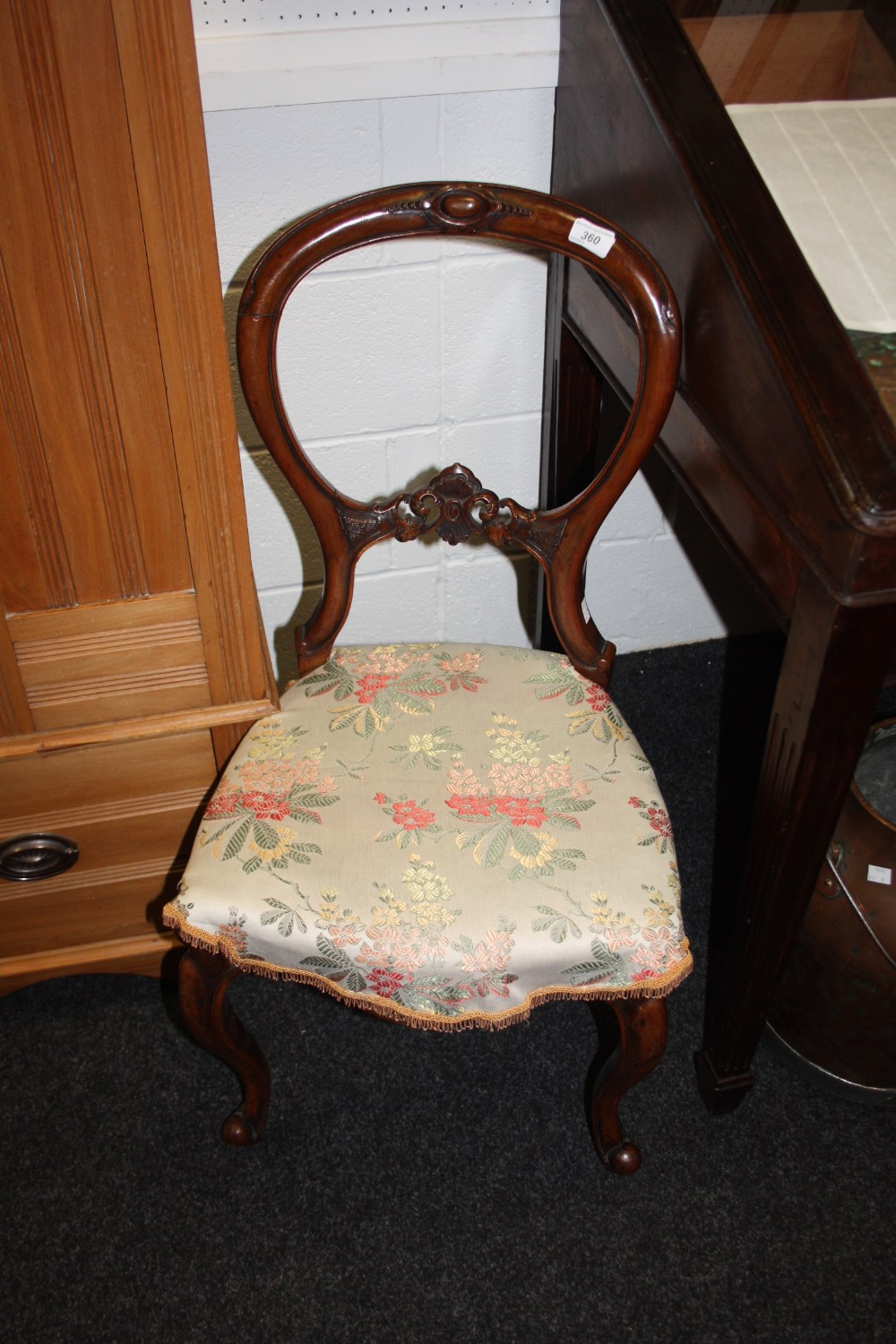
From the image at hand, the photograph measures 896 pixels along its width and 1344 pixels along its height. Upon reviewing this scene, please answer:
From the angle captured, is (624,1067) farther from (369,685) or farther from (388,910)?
(369,685)

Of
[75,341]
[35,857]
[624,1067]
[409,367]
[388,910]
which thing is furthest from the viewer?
[409,367]

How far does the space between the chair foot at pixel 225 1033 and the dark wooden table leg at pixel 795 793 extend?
0.53 metres

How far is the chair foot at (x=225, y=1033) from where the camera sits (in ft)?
3.64

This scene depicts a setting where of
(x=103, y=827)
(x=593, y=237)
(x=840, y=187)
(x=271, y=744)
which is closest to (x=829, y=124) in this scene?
(x=840, y=187)

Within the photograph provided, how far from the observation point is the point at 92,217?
0.88 metres

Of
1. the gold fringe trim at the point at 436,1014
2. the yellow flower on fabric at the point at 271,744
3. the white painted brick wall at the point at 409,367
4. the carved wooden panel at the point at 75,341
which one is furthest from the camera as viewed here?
the white painted brick wall at the point at 409,367

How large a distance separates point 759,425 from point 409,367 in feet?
2.27

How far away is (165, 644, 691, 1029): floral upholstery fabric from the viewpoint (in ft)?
3.38

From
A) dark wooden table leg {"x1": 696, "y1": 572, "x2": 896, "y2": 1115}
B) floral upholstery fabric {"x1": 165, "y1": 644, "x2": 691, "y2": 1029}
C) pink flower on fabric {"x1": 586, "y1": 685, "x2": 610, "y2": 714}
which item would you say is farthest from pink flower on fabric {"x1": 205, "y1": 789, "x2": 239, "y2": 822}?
dark wooden table leg {"x1": 696, "y1": 572, "x2": 896, "y2": 1115}

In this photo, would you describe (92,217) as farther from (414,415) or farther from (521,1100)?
(521,1100)

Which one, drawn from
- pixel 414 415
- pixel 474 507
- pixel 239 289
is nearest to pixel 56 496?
pixel 474 507

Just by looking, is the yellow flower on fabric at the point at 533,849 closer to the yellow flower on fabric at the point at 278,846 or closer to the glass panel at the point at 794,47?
the yellow flower on fabric at the point at 278,846

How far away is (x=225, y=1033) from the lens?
3.90 feet

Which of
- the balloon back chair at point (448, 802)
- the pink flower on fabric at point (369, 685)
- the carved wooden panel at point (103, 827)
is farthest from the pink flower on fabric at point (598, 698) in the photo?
the carved wooden panel at point (103, 827)
